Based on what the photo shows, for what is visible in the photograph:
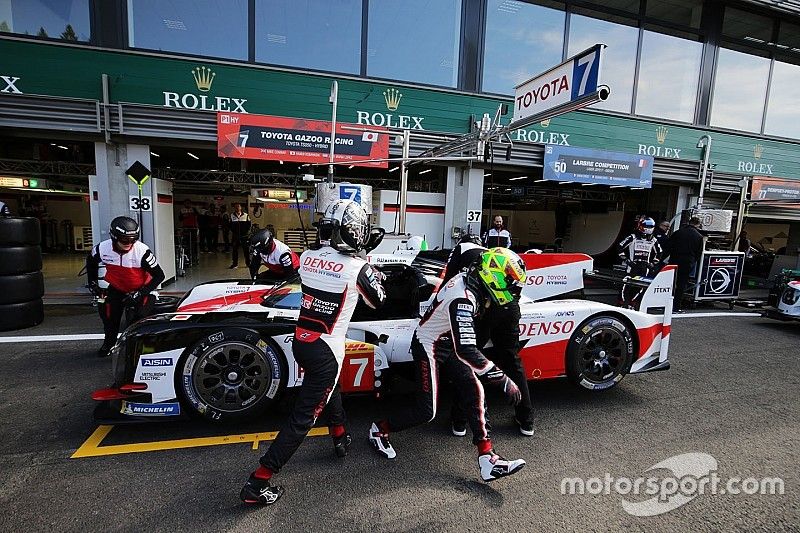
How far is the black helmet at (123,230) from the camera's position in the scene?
443cm

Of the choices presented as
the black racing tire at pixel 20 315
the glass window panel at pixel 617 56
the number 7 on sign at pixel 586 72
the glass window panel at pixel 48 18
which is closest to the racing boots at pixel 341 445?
the number 7 on sign at pixel 586 72

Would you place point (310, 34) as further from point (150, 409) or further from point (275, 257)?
point (150, 409)

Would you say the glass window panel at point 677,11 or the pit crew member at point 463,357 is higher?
the glass window panel at point 677,11

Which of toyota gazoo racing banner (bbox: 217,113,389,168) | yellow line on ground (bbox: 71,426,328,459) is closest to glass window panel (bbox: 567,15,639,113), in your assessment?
toyota gazoo racing banner (bbox: 217,113,389,168)

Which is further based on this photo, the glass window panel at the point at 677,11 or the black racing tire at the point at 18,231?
the glass window panel at the point at 677,11

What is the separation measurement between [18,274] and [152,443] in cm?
460

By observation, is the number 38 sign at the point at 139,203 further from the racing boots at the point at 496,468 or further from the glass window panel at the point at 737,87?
the glass window panel at the point at 737,87

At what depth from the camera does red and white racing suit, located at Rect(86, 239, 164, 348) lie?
463cm

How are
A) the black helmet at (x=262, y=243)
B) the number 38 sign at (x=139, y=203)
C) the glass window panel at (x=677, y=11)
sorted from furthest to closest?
1. the glass window panel at (x=677, y=11)
2. the number 38 sign at (x=139, y=203)
3. the black helmet at (x=262, y=243)

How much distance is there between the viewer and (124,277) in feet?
15.3

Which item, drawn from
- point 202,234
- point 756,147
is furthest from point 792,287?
point 202,234

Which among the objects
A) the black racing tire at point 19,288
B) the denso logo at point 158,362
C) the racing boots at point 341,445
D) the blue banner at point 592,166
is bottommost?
the racing boots at point 341,445

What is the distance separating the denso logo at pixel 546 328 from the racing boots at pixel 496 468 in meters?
1.18

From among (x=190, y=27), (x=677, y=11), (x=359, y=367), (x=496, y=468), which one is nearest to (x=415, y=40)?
(x=190, y=27)
